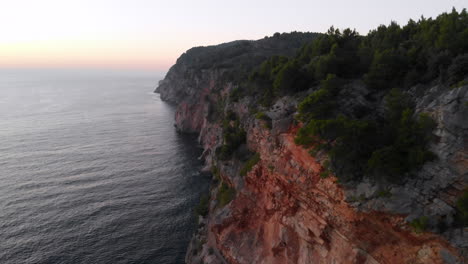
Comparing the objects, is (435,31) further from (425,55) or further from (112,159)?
(112,159)

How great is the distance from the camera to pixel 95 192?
192 ft

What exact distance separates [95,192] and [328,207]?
52.9m

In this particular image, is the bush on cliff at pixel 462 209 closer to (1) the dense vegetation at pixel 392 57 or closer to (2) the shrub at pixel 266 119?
(1) the dense vegetation at pixel 392 57

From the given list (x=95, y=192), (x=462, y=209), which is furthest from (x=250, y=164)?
(x=95, y=192)

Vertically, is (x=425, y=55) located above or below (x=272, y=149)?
above

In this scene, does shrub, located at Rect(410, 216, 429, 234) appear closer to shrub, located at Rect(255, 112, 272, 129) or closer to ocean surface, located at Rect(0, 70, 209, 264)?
shrub, located at Rect(255, 112, 272, 129)

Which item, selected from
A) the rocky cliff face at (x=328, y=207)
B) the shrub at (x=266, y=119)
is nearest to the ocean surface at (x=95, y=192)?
the rocky cliff face at (x=328, y=207)

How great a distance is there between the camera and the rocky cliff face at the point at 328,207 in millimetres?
17312

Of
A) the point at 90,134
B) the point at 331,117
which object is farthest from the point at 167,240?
the point at 90,134

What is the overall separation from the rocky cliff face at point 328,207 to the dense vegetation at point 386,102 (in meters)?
1.06

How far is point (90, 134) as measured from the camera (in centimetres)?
9731

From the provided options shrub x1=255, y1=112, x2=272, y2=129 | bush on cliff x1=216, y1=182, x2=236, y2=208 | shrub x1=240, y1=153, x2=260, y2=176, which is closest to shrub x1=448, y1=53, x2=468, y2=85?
shrub x1=255, y1=112, x2=272, y2=129

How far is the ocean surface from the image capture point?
43.2 m

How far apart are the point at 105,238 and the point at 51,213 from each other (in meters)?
14.6
